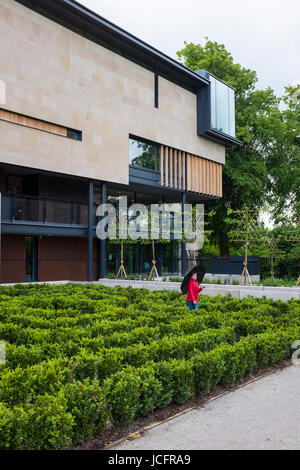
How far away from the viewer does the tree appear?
38.0m

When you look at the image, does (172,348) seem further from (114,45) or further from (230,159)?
(230,159)

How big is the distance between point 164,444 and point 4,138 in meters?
18.6

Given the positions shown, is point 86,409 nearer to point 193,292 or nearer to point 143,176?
point 193,292

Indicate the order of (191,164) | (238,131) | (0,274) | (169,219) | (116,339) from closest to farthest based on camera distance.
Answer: (116,339)
(0,274)
(169,219)
(191,164)
(238,131)

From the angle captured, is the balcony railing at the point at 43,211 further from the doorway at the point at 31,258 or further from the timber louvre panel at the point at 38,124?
the timber louvre panel at the point at 38,124

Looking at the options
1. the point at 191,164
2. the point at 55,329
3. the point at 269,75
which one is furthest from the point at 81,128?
the point at 269,75

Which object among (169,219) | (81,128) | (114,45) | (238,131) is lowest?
(169,219)

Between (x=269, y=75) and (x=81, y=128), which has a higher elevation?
(x=269, y=75)

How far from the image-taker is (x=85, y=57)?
24.9 m

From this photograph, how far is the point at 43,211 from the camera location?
23.0 m

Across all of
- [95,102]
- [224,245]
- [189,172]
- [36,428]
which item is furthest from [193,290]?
[224,245]

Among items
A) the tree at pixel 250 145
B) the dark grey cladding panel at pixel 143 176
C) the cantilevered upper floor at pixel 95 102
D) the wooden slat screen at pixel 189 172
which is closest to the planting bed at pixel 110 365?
the cantilevered upper floor at pixel 95 102

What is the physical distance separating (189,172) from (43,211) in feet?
45.1

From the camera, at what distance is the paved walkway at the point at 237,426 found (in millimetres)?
5016
